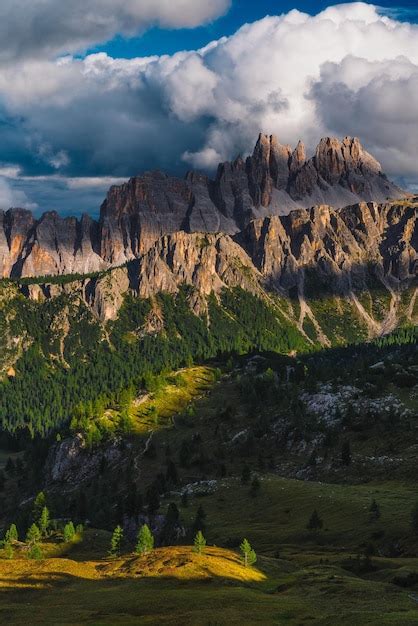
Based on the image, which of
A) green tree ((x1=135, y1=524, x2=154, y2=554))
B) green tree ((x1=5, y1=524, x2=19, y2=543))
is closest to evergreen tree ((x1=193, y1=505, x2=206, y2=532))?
green tree ((x1=135, y1=524, x2=154, y2=554))

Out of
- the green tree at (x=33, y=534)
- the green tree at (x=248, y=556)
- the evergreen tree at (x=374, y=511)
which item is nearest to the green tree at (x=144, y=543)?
the green tree at (x=248, y=556)

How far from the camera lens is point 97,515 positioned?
179500 mm

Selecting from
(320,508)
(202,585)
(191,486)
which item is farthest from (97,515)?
(202,585)

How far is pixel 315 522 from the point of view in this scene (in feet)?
433

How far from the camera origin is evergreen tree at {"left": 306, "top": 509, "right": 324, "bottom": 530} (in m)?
131

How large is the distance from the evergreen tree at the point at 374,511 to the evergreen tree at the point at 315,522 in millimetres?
10435

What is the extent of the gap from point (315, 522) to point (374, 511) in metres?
12.3

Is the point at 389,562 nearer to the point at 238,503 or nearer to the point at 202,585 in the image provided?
the point at 202,585

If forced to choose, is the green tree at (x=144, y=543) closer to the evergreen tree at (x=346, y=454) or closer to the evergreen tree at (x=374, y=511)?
the evergreen tree at (x=374, y=511)

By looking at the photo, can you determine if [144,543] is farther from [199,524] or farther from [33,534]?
[33,534]

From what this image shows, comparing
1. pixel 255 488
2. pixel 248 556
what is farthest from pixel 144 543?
pixel 255 488

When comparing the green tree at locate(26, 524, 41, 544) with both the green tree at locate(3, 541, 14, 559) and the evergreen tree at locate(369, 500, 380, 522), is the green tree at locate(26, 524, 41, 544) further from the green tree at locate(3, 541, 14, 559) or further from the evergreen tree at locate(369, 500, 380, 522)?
the evergreen tree at locate(369, 500, 380, 522)

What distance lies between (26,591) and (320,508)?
69818mm

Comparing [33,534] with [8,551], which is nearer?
[8,551]
